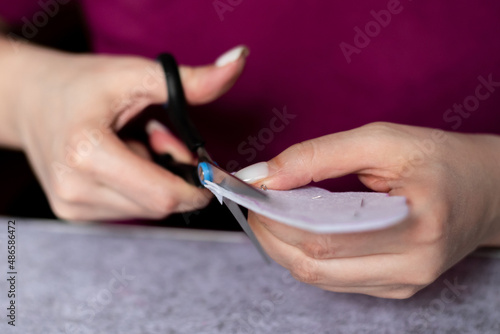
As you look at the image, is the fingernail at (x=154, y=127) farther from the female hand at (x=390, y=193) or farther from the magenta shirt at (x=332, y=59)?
the female hand at (x=390, y=193)

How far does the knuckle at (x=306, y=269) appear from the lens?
0.34m

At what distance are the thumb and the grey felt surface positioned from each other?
5.4 inches

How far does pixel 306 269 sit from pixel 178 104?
0.20 meters

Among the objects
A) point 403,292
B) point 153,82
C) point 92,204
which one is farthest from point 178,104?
point 403,292

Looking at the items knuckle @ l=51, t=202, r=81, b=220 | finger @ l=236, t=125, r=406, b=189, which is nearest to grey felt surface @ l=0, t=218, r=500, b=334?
knuckle @ l=51, t=202, r=81, b=220

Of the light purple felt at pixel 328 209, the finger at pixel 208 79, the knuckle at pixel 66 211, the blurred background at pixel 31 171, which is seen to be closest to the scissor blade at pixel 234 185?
the light purple felt at pixel 328 209

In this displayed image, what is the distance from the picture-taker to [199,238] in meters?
0.53

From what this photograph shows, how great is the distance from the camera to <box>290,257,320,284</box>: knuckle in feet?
1.11

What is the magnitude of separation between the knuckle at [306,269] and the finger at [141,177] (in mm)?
133

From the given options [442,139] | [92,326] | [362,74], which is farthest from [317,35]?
[92,326]

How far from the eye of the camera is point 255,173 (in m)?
0.33

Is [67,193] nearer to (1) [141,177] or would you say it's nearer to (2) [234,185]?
(1) [141,177]

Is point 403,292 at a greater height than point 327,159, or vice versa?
point 327,159

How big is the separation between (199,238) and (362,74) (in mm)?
256
